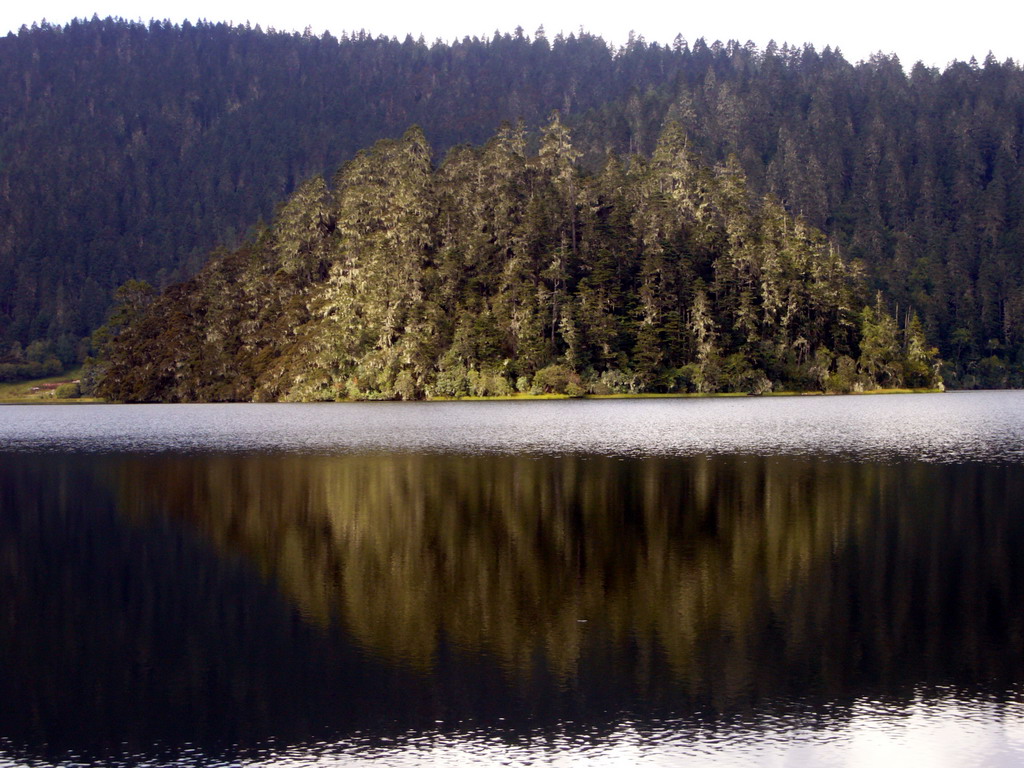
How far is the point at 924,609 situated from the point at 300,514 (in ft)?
65.5

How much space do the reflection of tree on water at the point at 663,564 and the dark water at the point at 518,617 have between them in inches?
4.0

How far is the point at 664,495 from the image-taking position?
3762 cm

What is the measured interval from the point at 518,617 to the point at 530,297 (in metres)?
122

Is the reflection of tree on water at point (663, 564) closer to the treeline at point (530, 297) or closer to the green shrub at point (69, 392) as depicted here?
the treeline at point (530, 297)

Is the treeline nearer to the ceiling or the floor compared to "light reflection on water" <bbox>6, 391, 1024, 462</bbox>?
nearer to the ceiling

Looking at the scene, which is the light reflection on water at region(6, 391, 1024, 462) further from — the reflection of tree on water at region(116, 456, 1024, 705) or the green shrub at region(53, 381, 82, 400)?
the green shrub at region(53, 381, 82, 400)

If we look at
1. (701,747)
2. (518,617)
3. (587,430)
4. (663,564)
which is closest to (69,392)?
(587,430)

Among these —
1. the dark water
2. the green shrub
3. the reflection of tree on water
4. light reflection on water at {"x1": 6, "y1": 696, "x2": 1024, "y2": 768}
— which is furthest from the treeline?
light reflection on water at {"x1": 6, "y1": 696, "x2": 1024, "y2": 768}

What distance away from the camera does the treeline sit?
453 ft

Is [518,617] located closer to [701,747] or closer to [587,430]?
[701,747]

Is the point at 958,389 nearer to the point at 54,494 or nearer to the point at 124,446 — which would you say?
the point at 124,446

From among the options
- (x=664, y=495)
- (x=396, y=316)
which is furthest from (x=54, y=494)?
(x=396, y=316)

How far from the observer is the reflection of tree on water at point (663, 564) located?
18094mm

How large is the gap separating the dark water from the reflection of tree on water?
102 mm
